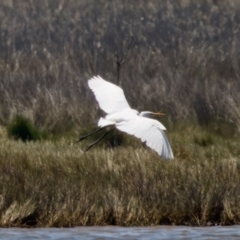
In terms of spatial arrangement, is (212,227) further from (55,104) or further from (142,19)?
(142,19)

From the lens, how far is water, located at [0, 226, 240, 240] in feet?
23.3

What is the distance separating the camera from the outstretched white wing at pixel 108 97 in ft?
29.1

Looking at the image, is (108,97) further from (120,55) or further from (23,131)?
(120,55)

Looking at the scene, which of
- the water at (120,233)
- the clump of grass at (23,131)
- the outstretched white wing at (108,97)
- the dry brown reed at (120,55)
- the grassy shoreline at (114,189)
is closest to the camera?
the water at (120,233)

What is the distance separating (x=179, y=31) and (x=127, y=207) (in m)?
7.85

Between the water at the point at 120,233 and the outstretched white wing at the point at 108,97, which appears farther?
the outstretched white wing at the point at 108,97

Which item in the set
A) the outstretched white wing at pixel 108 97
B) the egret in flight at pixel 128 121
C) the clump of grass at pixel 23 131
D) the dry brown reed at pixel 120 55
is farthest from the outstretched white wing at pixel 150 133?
the dry brown reed at pixel 120 55

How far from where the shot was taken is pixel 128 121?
26.7 ft

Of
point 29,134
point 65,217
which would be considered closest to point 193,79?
point 29,134

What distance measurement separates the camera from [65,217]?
7.27 meters

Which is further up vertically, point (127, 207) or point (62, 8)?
point (62, 8)

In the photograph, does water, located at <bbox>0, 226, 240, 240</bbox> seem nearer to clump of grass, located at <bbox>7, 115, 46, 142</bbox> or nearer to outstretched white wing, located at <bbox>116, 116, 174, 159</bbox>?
outstretched white wing, located at <bbox>116, 116, 174, 159</bbox>

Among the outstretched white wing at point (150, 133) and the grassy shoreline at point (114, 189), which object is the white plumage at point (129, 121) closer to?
the outstretched white wing at point (150, 133)

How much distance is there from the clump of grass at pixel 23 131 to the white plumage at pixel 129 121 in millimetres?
1019
